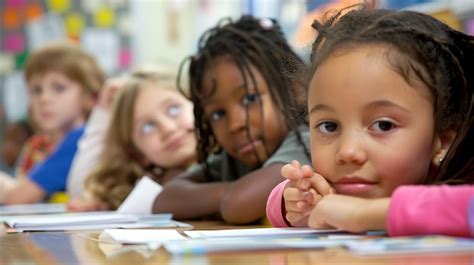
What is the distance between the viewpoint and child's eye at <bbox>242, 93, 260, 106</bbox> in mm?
1779

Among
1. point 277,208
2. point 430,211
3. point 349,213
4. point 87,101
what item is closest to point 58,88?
point 87,101

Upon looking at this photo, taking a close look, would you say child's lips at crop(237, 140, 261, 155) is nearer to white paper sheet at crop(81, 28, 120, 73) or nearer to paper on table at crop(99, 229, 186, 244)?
paper on table at crop(99, 229, 186, 244)

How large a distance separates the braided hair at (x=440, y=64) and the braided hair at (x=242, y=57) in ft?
1.67

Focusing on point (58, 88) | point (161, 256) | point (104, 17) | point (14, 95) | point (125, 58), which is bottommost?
point (14, 95)

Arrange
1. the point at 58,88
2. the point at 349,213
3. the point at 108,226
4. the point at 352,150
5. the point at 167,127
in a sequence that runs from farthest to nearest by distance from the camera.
Result: the point at 58,88 < the point at 167,127 < the point at 108,226 < the point at 352,150 < the point at 349,213

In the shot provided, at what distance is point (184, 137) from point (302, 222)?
3.71ft

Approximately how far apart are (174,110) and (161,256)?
58.0 inches

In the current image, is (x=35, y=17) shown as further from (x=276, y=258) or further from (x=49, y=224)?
(x=276, y=258)

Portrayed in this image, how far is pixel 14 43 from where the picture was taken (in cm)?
496

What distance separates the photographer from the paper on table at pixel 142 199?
6.54 ft

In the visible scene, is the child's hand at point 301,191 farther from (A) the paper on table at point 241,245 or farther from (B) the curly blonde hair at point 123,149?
(B) the curly blonde hair at point 123,149

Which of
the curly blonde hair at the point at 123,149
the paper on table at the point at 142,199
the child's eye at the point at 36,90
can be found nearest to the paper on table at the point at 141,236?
the paper on table at the point at 142,199

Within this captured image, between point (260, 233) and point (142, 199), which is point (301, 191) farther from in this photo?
point (142, 199)

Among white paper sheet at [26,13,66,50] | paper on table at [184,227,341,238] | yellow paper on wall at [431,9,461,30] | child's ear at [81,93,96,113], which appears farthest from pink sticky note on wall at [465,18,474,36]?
white paper sheet at [26,13,66,50]
